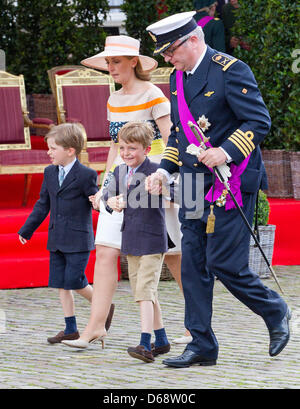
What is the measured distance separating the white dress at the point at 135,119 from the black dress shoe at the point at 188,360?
2.29 feet

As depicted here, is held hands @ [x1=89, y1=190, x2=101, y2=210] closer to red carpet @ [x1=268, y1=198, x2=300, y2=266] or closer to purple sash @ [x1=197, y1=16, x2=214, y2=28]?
red carpet @ [x1=268, y1=198, x2=300, y2=266]

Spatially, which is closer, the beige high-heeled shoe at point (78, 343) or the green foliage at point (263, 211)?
the beige high-heeled shoe at point (78, 343)

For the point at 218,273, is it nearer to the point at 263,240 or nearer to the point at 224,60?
the point at 224,60

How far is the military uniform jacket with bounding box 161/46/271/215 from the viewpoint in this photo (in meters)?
4.46

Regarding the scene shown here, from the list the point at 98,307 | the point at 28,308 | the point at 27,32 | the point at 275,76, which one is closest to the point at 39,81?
the point at 27,32

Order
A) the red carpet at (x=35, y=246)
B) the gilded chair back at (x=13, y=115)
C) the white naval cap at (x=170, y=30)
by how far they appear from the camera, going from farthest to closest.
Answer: the gilded chair back at (x=13, y=115) < the red carpet at (x=35, y=246) < the white naval cap at (x=170, y=30)

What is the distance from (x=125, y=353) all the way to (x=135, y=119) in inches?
48.1

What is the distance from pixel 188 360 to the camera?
473cm

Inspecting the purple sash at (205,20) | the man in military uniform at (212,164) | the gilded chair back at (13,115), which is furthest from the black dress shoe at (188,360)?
the purple sash at (205,20)

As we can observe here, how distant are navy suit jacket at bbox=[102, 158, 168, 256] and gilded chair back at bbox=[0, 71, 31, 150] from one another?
166 inches

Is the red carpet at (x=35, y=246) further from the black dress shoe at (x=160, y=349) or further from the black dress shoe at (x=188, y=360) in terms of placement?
the black dress shoe at (x=188, y=360)

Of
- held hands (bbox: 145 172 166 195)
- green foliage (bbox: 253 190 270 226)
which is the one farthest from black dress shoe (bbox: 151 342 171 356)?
green foliage (bbox: 253 190 270 226)

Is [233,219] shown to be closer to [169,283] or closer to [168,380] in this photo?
[168,380]

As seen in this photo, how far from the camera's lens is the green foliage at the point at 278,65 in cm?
881
